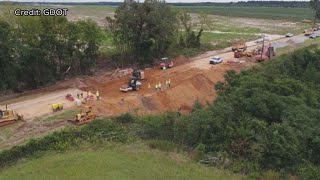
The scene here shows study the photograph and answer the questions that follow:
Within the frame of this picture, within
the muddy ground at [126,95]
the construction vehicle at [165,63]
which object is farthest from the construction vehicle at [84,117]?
the construction vehicle at [165,63]

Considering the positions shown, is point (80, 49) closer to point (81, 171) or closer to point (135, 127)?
point (135, 127)

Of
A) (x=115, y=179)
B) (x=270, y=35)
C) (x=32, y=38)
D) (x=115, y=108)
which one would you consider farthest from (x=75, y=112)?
(x=270, y=35)

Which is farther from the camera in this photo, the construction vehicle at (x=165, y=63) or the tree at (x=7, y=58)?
the construction vehicle at (x=165, y=63)

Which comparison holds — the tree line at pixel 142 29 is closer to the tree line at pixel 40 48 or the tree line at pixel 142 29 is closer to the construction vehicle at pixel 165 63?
the construction vehicle at pixel 165 63

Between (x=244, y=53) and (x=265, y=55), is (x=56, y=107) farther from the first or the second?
(x=265, y=55)

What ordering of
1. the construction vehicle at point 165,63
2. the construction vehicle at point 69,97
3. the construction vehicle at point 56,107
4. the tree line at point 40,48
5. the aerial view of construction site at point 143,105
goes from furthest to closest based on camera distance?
the construction vehicle at point 165,63 → the tree line at point 40,48 → the construction vehicle at point 69,97 → the construction vehicle at point 56,107 → the aerial view of construction site at point 143,105

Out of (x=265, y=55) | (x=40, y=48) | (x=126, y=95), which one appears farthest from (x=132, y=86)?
(x=265, y=55)
